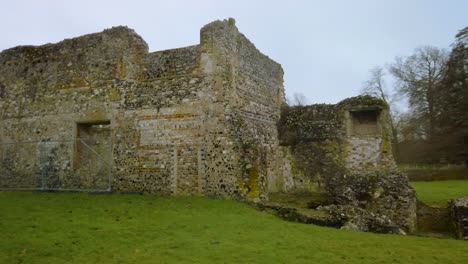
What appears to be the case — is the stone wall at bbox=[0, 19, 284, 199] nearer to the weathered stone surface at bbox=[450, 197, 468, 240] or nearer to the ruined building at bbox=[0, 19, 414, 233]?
the ruined building at bbox=[0, 19, 414, 233]

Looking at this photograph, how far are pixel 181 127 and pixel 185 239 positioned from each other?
5.50 metres

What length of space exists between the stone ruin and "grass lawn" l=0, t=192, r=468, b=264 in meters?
1.85

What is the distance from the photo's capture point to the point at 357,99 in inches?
565

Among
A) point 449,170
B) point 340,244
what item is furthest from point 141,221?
point 449,170

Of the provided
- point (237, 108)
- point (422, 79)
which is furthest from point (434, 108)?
point (237, 108)

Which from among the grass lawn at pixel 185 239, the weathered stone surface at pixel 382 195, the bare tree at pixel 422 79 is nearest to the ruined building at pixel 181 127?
the weathered stone surface at pixel 382 195

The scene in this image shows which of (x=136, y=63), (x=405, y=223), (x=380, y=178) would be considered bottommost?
(x=405, y=223)

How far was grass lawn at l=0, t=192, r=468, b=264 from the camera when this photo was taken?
6.19 meters

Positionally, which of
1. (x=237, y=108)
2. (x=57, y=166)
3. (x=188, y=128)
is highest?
(x=237, y=108)

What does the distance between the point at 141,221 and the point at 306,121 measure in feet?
26.9

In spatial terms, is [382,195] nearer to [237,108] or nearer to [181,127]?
[237,108]

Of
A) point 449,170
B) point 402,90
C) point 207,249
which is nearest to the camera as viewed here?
point 207,249

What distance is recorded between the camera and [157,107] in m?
12.6

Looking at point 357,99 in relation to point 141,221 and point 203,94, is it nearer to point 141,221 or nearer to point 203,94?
point 203,94
